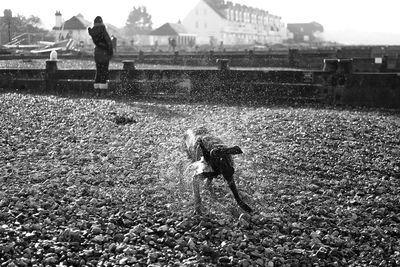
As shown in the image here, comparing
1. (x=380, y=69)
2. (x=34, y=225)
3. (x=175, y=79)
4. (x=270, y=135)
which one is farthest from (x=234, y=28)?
(x=34, y=225)

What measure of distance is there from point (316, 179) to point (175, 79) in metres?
9.41

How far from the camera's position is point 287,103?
1422 centimetres

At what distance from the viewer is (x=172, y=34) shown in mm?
71312

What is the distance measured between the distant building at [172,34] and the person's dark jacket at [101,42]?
56.2 meters

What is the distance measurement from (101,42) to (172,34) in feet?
Answer: 188

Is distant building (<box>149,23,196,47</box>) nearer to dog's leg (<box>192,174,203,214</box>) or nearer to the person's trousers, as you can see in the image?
Answer: the person's trousers

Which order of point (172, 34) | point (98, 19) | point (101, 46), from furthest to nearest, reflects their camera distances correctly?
point (172, 34) < point (101, 46) < point (98, 19)

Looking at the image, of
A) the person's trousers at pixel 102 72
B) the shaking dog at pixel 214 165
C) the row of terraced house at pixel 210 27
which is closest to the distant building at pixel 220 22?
the row of terraced house at pixel 210 27

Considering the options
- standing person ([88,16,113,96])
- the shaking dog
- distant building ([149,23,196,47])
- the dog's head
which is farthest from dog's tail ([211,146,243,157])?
distant building ([149,23,196,47])

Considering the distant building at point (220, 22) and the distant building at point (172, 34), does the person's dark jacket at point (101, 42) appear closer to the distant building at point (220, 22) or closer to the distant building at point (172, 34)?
the distant building at point (172, 34)

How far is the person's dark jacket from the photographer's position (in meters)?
15.1

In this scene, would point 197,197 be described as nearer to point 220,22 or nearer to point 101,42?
point 101,42

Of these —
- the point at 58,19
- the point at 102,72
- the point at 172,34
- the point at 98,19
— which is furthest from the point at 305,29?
the point at 98,19

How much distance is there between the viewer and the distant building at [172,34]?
71250mm
